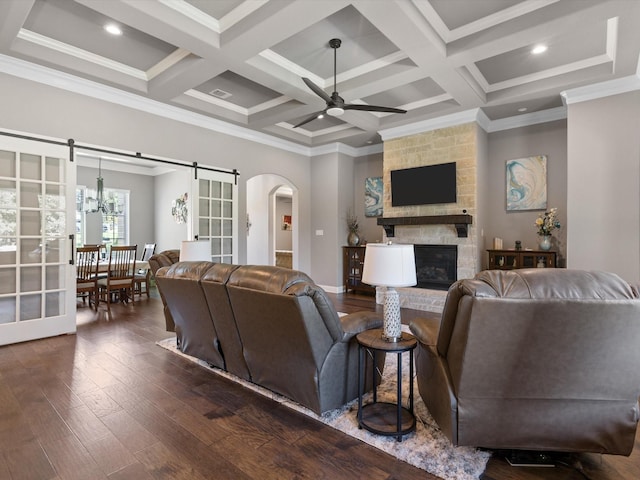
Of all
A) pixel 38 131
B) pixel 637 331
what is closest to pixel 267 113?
pixel 38 131

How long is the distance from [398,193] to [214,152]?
3.25 meters

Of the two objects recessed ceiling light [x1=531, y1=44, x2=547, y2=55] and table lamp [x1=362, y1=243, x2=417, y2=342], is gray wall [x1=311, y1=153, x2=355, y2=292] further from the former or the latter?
A: table lamp [x1=362, y1=243, x2=417, y2=342]

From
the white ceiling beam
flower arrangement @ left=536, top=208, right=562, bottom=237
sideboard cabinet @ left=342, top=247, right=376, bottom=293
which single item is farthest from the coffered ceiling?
sideboard cabinet @ left=342, top=247, right=376, bottom=293

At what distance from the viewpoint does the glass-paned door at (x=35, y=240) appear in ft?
12.9

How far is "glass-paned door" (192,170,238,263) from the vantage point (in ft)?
19.1

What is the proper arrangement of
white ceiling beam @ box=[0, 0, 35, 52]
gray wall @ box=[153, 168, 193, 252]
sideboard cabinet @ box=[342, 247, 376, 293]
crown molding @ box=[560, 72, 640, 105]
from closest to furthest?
white ceiling beam @ box=[0, 0, 35, 52] → crown molding @ box=[560, 72, 640, 105] → sideboard cabinet @ box=[342, 247, 376, 293] → gray wall @ box=[153, 168, 193, 252]

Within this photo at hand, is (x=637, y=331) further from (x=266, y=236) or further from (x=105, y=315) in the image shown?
(x=266, y=236)

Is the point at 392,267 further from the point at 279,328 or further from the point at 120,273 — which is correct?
the point at 120,273

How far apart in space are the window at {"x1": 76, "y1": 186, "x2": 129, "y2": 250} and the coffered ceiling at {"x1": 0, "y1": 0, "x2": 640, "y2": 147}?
459 centimetres

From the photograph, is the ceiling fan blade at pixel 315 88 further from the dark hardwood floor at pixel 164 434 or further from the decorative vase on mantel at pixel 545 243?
the decorative vase on mantel at pixel 545 243

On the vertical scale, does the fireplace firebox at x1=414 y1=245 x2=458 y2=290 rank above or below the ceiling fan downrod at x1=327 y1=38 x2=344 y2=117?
below

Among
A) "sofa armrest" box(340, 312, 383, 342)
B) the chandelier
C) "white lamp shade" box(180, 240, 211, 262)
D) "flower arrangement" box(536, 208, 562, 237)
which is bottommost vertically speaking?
"sofa armrest" box(340, 312, 383, 342)

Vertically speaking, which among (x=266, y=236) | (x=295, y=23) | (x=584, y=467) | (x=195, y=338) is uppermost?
(x=295, y=23)

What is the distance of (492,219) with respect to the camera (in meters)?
6.11
